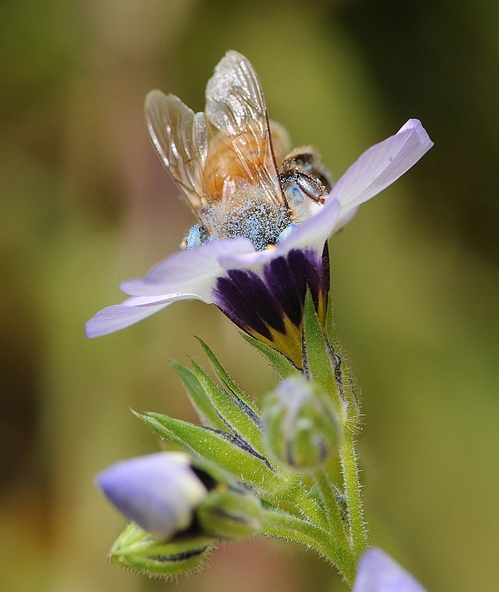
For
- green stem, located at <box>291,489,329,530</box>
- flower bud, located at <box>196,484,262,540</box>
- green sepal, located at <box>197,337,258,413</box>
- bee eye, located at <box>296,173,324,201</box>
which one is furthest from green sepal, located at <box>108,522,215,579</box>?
bee eye, located at <box>296,173,324,201</box>

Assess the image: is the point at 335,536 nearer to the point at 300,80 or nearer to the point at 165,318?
the point at 165,318

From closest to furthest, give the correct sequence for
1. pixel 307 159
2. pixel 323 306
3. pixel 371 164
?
pixel 371 164
pixel 323 306
pixel 307 159

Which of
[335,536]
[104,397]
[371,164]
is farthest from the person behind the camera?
[104,397]

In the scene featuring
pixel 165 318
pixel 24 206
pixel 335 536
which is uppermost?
pixel 24 206

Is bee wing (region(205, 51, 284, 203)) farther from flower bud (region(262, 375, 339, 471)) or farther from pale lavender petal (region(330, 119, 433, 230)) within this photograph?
flower bud (region(262, 375, 339, 471))

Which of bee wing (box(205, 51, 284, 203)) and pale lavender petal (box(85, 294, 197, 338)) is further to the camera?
bee wing (box(205, 51, 284, 203))

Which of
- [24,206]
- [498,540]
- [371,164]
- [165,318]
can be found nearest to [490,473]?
[498,540]

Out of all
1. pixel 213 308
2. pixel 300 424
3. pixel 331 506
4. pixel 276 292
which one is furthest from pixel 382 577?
pixel 213 308
